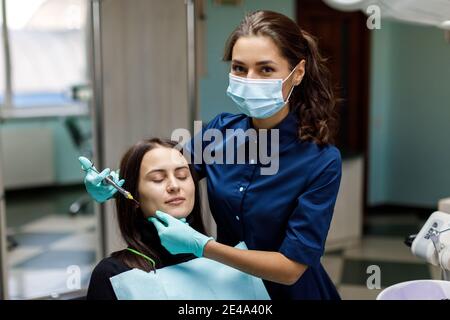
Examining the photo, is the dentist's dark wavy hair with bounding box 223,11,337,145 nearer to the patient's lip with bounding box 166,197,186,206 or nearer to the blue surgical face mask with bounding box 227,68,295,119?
the blue surgical face mask with bounding box 227,68,295,119

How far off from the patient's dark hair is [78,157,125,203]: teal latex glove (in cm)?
6

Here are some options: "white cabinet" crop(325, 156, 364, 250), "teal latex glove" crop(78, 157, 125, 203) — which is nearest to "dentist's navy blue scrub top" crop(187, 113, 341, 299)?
"teal latex glove" crop(78, 157, 125, 203)

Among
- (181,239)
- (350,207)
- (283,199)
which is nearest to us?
(181,239)

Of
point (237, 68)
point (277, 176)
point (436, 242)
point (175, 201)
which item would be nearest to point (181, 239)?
point (175, 201)

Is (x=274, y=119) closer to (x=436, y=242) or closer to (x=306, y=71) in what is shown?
(x=306, y=71)

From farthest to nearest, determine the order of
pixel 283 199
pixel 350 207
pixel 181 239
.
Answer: pixel 350 207, pixel 283 199, pixel 181 239

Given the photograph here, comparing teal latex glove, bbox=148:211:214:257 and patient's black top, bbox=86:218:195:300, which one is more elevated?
teal latex glove, bbox=148:211:214:257

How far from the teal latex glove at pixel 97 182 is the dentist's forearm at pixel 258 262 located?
27 centimetres

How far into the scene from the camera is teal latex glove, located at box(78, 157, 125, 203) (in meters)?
1.22

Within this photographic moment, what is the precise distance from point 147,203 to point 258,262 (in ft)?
1.05

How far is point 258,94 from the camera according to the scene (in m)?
1.23

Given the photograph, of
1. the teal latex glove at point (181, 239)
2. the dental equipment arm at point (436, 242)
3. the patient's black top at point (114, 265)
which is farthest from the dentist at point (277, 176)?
the dental equipment arm at point (436, 242)

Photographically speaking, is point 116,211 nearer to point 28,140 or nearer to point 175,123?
point 175,123
